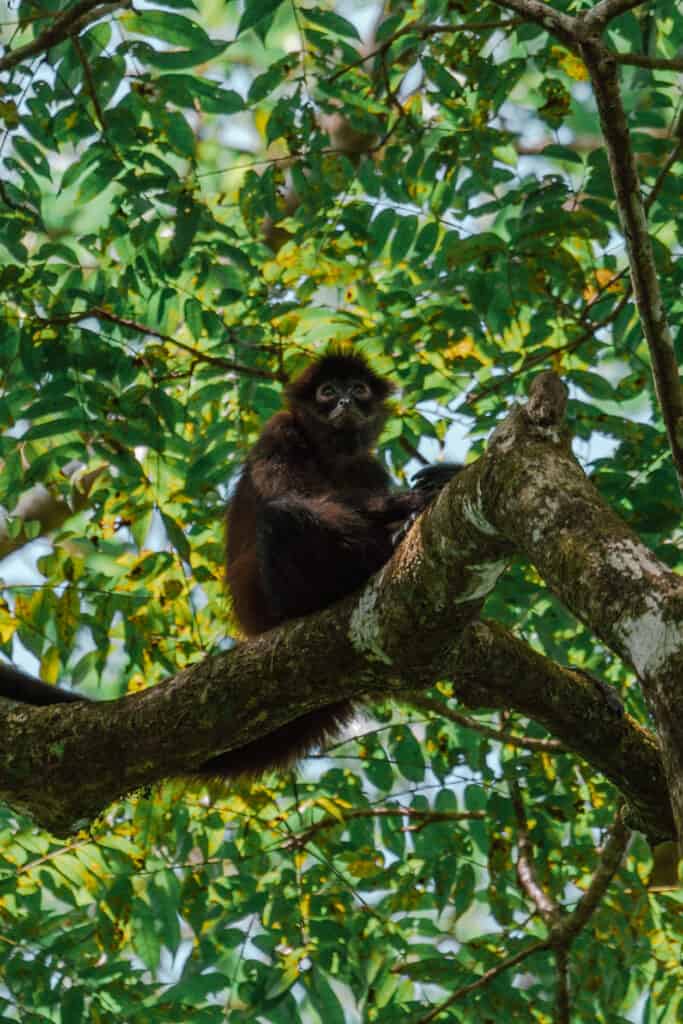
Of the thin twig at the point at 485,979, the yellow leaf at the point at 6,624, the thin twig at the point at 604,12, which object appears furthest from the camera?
the yellow leaf at the point at 6,624

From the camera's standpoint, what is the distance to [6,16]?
4945mm

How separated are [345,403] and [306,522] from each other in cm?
168

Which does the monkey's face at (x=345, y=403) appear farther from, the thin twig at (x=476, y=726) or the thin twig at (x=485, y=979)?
the thin twig at (x=485, y=979)

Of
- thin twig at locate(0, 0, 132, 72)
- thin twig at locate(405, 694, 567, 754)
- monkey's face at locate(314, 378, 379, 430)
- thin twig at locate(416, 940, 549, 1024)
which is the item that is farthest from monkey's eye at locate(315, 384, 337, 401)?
thin twig at locate(416, 940, 549, 1024)

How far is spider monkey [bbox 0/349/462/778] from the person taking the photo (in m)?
4.35

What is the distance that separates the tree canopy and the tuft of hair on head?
0.34 feet

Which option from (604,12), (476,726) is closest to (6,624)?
(476,726)

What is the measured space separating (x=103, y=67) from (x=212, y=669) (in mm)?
2416

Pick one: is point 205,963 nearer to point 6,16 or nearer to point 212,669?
A: point 212,669

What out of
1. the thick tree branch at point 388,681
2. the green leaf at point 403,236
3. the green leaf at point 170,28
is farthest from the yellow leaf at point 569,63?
the thick tree branch at point 388,681

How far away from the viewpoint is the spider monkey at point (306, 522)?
14.3 feet

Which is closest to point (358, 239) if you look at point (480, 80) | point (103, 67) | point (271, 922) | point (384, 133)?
point (384, 133)

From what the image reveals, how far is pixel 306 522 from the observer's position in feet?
14.6

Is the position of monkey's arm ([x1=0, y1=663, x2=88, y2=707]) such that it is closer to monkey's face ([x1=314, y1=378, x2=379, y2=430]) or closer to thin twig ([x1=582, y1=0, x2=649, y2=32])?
monkey's face ([x1=314, y1=378, x2=379, y2=430])
